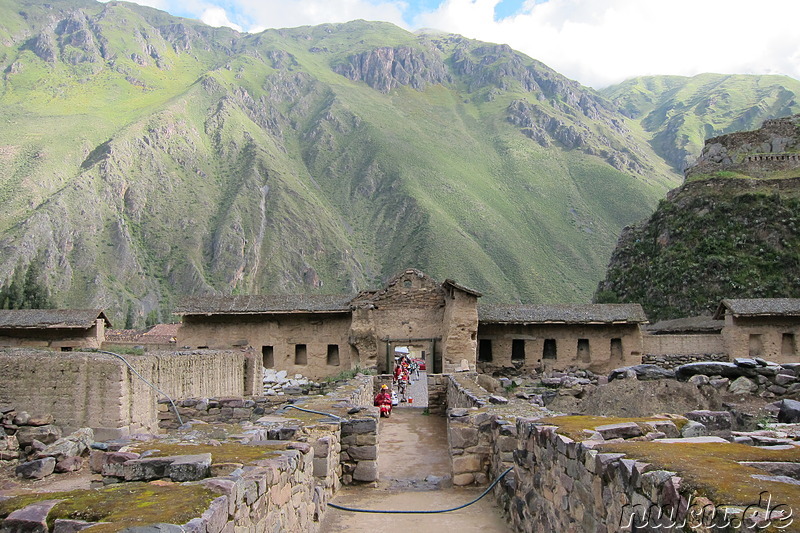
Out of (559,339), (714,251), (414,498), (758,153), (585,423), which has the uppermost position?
(758,153)

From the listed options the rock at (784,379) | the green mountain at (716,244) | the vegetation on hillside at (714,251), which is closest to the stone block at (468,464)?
the rock at (784,379)

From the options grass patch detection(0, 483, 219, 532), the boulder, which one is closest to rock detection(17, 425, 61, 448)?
grass patch detection(0, 483, 219, 532)

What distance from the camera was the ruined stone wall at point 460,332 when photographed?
25609 millimetres

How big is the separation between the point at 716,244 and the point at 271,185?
280 ft

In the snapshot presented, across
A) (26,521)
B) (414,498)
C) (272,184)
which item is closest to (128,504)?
(26,521)

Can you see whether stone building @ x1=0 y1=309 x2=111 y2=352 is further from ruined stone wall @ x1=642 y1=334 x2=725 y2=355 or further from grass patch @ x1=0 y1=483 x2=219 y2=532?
grass patch @ x1=0 y1=483 x2=219 y2=532

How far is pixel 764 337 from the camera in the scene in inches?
1145

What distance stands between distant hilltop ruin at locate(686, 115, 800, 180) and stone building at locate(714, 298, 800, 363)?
30.5 m

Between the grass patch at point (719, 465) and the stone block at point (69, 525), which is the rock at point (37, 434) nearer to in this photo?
the stone block at point (69, 525)

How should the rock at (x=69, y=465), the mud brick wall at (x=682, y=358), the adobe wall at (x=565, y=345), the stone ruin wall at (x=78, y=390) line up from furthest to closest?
the mud brick wall at (x=682, y=358) → the adobe wall at (x=565, y=345) → the stone ruin wall at (x=78, y=390) → the rock at (x=69, y=465)

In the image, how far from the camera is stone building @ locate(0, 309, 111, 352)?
2894 centimetres

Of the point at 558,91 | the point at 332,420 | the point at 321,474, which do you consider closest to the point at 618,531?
the point at 321,474

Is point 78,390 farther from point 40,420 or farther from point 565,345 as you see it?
point 565,345

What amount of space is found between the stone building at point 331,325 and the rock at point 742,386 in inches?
582
